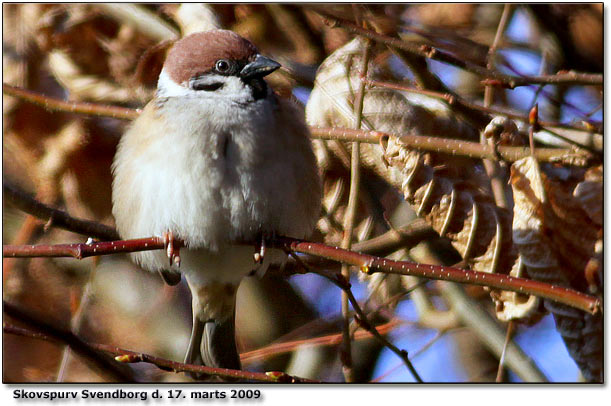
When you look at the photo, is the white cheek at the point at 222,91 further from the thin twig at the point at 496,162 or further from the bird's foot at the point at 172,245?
the thin twig at the point at 496,162

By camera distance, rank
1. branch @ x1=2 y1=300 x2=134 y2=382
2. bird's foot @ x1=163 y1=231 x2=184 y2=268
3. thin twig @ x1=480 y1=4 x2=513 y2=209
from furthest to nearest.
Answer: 1. thin twig @ x1=480 y1=4 x2=513 y2=209
2. bird's foot @ x1=163 y1=231 x2=184 y2=268
3. branch @ x1=2 y1=300 x2=134 y2=382

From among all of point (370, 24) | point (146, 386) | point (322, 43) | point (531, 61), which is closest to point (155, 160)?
point (146, 386)

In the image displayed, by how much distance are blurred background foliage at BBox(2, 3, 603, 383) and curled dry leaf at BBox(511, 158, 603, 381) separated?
39 cm

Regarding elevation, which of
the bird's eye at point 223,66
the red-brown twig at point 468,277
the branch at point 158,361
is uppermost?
the bird's eye at point 223,66

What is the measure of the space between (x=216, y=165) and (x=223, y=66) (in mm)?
337

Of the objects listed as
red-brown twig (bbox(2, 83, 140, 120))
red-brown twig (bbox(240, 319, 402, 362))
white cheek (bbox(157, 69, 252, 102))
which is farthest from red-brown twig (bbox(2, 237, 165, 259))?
red-brown twig (bbox(240, 319, 402, 362))

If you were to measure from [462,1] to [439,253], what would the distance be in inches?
27.9

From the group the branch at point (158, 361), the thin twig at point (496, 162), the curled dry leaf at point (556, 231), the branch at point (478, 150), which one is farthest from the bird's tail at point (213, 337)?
the curled dry leaf at point (556, 231)

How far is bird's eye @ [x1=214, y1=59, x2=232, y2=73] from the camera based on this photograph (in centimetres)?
192

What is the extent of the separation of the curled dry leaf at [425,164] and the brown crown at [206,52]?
385 mm

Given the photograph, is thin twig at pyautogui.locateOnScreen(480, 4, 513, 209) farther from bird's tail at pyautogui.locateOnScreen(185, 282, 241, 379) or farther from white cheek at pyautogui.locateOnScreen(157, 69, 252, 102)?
bird's tail at pyautogui.locateOnScreen(185, 282, 241, 379)

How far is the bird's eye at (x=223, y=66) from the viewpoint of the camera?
192 cm

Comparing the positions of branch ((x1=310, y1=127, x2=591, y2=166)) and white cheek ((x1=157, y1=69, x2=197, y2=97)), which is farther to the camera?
white cheek ((x1=157, y1=69, x2=197, y2=97))

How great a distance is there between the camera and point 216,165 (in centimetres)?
171
